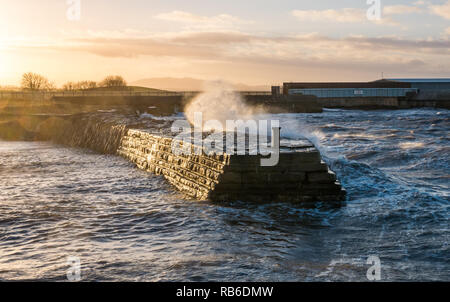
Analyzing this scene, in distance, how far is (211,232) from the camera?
7.70 meters

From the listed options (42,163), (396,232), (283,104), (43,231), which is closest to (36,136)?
(42,163)

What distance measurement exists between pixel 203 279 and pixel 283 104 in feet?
188

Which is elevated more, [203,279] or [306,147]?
[306,147]

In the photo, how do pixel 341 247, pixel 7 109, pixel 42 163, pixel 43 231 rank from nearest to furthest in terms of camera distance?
pixel 341 247, pixel 43 231, pixel 42 163, pixel 7 109

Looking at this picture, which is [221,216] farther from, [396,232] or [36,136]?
[36,136]

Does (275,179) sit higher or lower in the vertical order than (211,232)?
higher

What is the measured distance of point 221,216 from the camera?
8.62m

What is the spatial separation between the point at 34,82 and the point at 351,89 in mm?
62584

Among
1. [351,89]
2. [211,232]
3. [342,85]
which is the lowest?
[211,232]

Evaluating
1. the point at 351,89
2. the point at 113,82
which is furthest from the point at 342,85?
the point at 113,82

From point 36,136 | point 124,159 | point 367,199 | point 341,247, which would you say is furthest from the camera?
point 36,136

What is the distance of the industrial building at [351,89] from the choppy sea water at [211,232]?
197ft

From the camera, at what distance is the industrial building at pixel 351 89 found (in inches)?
2854

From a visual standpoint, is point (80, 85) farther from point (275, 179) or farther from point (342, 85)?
point (275, 179)
